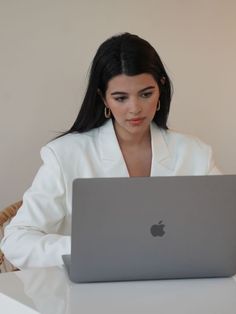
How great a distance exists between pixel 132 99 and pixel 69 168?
1.00 feet

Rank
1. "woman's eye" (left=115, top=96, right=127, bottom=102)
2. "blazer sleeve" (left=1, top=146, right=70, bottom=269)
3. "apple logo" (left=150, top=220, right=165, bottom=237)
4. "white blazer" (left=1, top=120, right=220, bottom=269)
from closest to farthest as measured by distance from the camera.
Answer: "apple logo" (left=150, top=220, right=165, bottom=237) < "blazer sleeve" (left=1, top=146, right=70, bottom=269) < "white blazer" (left=1, top=120, right=220, bottom=269) < "woman's eye" (left=115, top=96, right=127, bottom=102)

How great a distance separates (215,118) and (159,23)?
1.68 ft

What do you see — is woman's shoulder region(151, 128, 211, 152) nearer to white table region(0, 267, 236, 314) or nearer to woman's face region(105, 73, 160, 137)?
woman's face region(105, 73, 160, 137)

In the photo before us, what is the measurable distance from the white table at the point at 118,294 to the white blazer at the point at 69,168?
0.37 meters

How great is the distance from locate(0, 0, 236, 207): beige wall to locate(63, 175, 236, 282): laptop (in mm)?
1034

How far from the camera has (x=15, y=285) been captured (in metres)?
1.19

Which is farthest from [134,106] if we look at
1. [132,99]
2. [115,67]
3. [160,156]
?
[160,156]

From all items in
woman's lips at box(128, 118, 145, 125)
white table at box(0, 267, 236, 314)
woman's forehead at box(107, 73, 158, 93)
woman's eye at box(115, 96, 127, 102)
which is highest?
woman's forehead at box(107, 73, 158, 93)

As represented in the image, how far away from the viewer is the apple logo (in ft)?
3.92

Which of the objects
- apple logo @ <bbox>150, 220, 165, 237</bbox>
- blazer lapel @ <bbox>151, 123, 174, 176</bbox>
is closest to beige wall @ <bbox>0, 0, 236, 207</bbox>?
blazer lapel @ <bbox>151, 123, 174, 176</bbox>

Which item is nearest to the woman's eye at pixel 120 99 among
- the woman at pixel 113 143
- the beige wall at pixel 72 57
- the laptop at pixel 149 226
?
the woman at pixel 113 143

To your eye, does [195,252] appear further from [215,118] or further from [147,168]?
[215,118]

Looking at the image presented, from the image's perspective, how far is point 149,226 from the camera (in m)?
1.19

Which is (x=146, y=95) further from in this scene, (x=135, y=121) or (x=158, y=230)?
(x=158, y=230)
